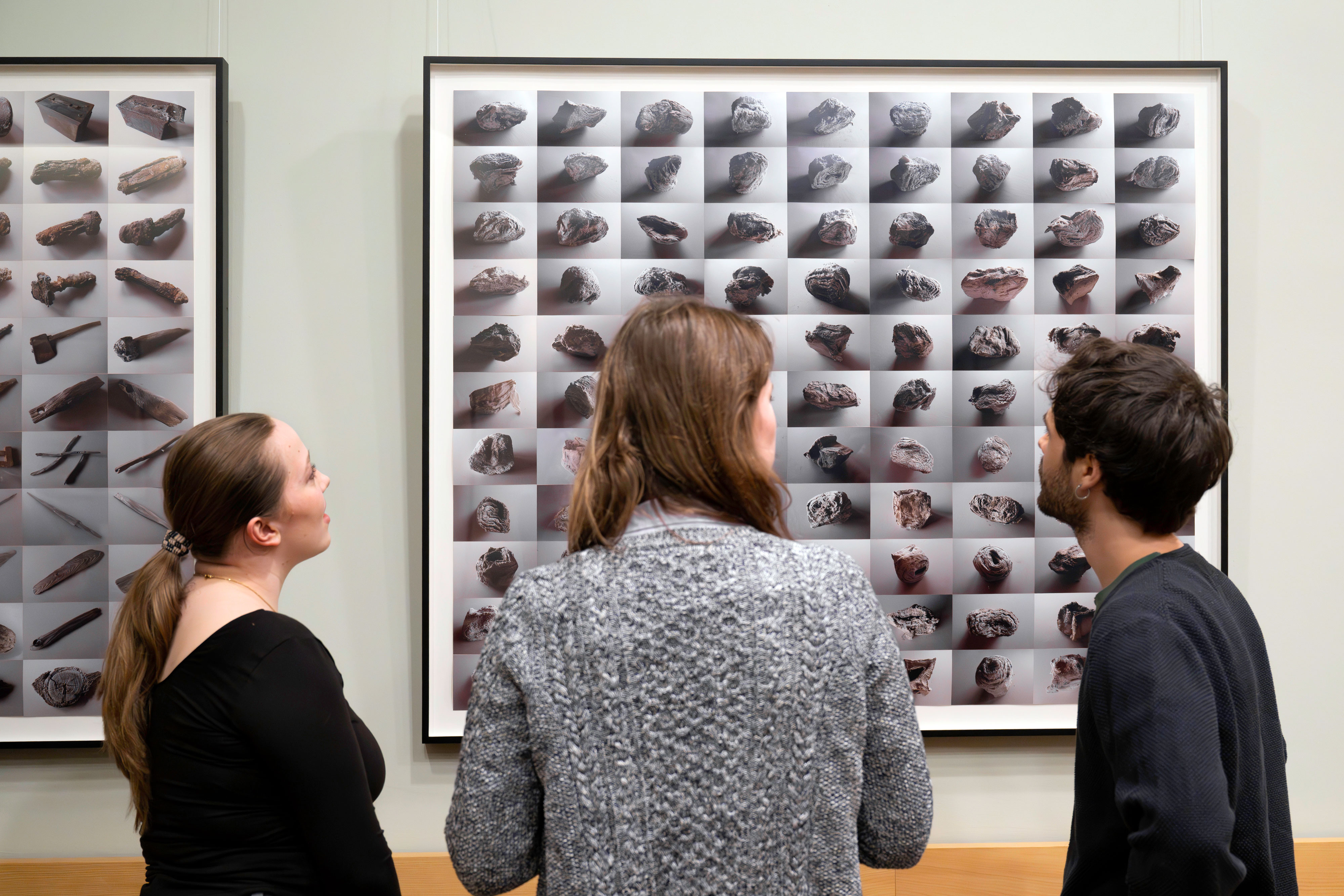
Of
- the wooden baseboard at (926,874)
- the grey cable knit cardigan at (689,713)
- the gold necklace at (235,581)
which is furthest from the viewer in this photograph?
the wooden baseboard at (926,874)

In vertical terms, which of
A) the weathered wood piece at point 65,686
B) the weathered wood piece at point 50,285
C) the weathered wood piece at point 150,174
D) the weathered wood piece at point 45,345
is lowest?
the weathered wood piece at point 65,686

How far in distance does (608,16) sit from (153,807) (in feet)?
4.87

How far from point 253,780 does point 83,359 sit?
0.98 metres

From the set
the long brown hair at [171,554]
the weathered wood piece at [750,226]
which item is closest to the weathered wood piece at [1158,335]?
the weathered wood piece at [750,226]

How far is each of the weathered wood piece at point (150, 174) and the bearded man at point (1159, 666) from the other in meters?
1.56

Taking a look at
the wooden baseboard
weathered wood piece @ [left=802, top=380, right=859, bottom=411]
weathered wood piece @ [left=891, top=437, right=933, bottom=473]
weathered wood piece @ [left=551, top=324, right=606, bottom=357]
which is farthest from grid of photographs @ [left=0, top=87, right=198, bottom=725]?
weathered wood piece @ [left=891, top=437, right=933, bottom=473]

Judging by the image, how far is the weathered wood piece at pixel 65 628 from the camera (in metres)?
1.55

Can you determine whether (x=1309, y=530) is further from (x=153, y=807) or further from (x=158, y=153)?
(x=158, y=153)

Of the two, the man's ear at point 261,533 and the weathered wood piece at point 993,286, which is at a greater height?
the weathered wood piece at point 993,286

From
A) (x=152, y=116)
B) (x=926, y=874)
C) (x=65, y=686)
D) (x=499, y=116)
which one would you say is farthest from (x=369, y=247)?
(x=926, y=874)

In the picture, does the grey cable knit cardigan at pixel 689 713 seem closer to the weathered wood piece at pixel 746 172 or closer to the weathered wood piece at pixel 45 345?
the weathered wood piece at pixel 746 172

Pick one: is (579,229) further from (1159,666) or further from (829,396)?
(1159,666)

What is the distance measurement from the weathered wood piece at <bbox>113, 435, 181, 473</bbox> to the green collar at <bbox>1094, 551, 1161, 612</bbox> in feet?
5.03

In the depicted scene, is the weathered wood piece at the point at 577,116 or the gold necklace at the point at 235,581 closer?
the gold necklace at the point at 235,581
